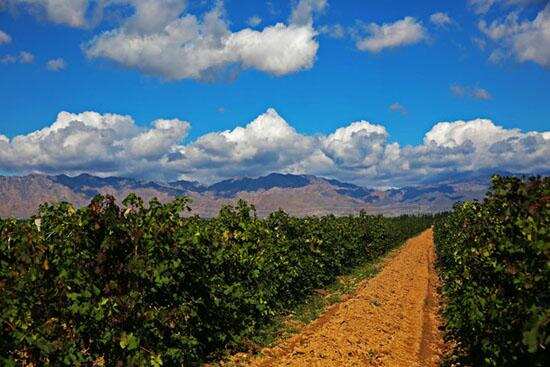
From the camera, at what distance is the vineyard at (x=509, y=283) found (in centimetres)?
852

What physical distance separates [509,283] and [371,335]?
657 centimetres

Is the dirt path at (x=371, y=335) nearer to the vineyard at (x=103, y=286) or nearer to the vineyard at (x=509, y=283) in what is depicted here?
the vineyard at (x=509, y=283)

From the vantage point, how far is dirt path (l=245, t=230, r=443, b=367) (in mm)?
14852

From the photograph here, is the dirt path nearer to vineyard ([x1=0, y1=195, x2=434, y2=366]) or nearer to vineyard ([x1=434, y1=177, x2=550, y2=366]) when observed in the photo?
vineyard ([x1=434, y1=177, x2=550, y2=366])

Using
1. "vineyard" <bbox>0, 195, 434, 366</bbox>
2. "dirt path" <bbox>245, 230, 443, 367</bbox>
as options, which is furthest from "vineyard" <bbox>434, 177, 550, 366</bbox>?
"vineyard" <bbox>0, 195, 434, 366</bbox>

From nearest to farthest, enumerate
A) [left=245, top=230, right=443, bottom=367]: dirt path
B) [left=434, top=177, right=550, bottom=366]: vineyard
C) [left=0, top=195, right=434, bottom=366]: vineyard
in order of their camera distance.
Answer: [left=434, top=177, right=550, bottom=366]: vineyard → [left=0, top=195, right=434, bottom=366]: vineyard → [left=245, top=230, right=443, bottom=367]: dirt path

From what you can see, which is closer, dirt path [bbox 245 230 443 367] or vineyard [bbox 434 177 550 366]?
vineyard [bbox 434 177 550 366]

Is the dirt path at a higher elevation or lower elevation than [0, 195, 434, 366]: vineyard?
lower

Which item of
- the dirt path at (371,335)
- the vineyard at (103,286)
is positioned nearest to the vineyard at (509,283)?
the dirt path at (371,335)

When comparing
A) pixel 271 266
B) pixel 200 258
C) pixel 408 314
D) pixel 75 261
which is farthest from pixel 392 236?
pixel 75 261

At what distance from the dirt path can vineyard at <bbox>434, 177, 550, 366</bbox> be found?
1.60 m

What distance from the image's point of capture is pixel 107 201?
36.4ft

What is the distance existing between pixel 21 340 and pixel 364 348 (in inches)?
383

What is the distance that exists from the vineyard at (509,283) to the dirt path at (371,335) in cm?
160
